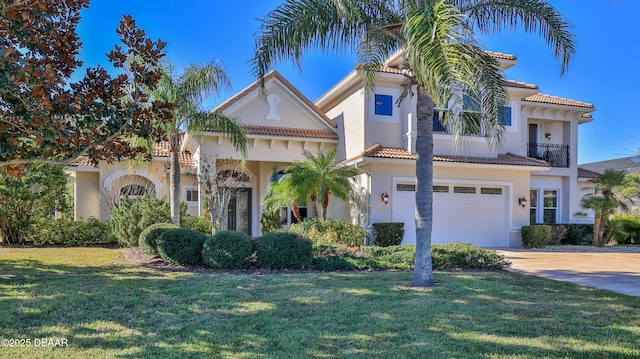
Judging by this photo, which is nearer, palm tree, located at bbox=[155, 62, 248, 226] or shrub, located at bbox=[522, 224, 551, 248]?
palm tree, located at bbox=[155, 62, 248, 226]

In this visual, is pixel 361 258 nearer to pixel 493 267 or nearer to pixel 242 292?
pixel 493 267

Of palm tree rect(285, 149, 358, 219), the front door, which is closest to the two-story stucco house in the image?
the front door

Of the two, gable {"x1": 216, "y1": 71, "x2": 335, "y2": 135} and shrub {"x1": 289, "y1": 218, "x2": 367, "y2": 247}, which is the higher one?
gable {"x1": 216, "y1": 71, "x2": 335, "y2": 135}

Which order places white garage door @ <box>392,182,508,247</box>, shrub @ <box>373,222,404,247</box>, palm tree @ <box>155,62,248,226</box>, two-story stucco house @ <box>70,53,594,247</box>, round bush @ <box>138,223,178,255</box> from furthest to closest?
1. white garage door @ <box>392,182,508,247</box>
2. two-story stucco house @ <box>70,53,594,247</box>
3. shrub @ <box>373,222,404,247</box>
4. palm tree @ <box>155,62,248,226</box>
5. round bush @ <box>138,223,178,255</box>

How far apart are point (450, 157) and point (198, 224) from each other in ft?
33.5

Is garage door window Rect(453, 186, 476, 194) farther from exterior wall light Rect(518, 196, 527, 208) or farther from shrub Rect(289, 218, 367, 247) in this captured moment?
shrub Rect(289, 218, 367, 247)

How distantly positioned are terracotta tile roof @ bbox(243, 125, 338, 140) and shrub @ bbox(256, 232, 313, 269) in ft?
24.3

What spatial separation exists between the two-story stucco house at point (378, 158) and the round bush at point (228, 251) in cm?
658

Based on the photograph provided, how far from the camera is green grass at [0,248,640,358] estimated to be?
4840mm

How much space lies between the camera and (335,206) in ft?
61.1

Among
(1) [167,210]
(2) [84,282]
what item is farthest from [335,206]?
(2) [84,282]

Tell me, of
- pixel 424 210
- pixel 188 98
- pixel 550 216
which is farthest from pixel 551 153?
pixel 188 98

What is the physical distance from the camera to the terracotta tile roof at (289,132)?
17.0m

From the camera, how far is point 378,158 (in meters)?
15.4
